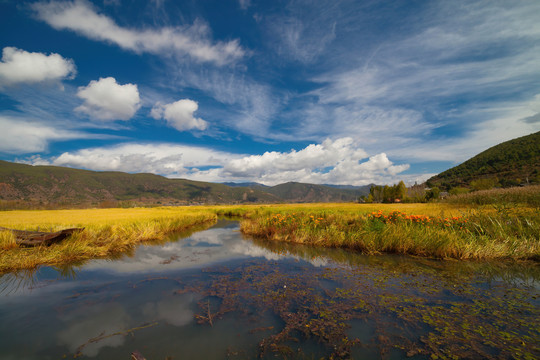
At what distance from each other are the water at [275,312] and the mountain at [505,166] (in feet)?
248

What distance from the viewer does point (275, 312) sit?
4652mm

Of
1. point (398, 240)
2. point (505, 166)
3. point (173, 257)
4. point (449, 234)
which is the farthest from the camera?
point (505, 166)

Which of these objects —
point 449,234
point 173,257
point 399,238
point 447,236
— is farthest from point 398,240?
point 173,257

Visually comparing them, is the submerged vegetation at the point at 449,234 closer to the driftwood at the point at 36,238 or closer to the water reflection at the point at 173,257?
the water reflection at the point at 173,257

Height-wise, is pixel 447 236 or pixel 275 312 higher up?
pixel 447 236

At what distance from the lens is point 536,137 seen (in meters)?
91.5

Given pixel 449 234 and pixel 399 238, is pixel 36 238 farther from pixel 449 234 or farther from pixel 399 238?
pixel 449 234

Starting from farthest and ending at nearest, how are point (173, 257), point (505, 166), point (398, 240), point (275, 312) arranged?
point (505, 166) → point (173, 257) → point (398, 240) → point (275, 312)

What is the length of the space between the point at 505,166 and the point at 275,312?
121 m

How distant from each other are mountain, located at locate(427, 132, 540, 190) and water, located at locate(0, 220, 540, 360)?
2981 inches

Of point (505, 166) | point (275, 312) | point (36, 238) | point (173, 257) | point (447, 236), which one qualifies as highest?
point (505, 166)

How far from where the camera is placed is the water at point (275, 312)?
3418mm

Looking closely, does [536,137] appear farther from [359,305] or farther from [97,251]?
[97,251]

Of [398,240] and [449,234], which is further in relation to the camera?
[398,240]
